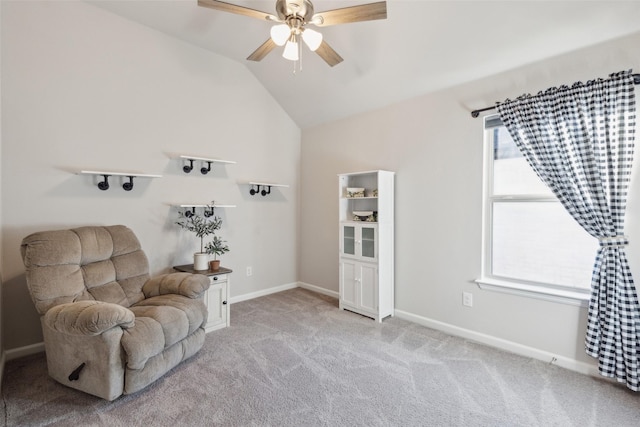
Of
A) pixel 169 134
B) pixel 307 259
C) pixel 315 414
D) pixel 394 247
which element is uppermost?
pixel 169 134

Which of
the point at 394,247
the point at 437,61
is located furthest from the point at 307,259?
the point at 437,61

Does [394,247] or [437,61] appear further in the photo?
[394,247]

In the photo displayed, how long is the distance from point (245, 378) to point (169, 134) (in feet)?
8.57

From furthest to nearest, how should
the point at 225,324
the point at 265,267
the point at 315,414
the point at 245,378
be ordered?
1. the point at 265,267
2. the point at 225,324
3. the point at 245,378
4. the point at 315,414

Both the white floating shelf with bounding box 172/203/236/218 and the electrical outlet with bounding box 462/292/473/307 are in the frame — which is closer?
the electrical outlet with bounding box 462/292/473/307

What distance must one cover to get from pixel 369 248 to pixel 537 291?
1552mm

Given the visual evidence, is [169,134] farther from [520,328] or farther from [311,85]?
[520,328]

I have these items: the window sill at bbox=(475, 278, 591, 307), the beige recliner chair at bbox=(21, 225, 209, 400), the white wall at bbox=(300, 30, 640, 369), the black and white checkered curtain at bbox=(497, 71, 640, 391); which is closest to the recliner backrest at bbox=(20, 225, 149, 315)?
the beige recliner chair at bbox=(21, 225, 209, 400)

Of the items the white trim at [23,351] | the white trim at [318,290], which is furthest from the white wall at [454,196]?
the white trim at [23,351]

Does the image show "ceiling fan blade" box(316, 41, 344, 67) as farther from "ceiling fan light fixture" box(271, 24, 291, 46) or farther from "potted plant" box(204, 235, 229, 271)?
"potted plant" box(204, 235, 229, 271)

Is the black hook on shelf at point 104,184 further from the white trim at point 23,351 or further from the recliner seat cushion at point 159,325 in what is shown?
the white trim at point 23,351

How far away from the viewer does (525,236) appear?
8.54 ft

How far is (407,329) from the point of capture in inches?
120

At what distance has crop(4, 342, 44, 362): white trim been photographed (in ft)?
7.88
